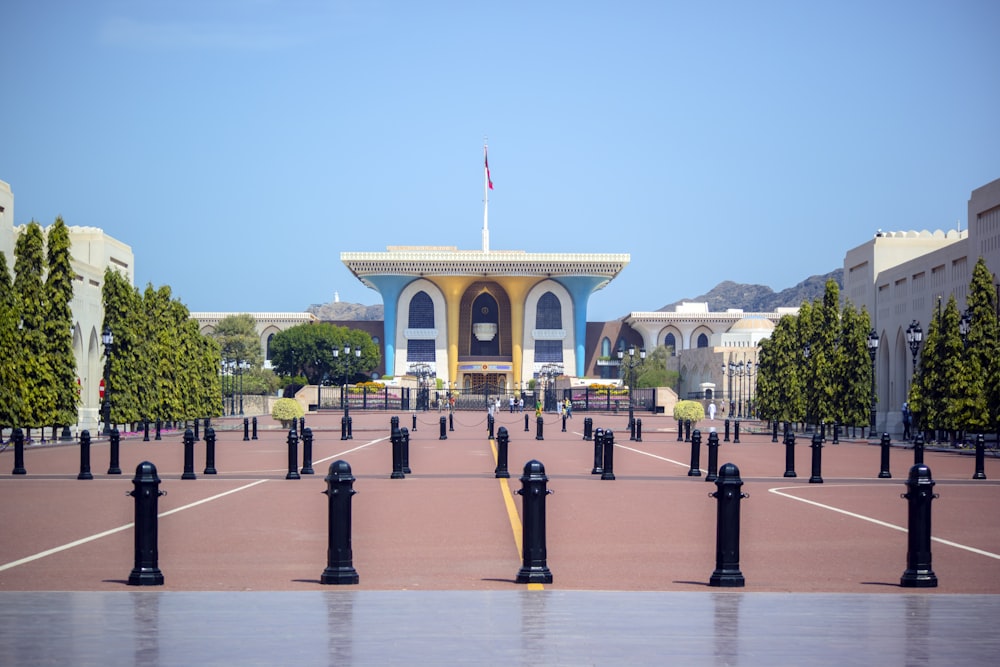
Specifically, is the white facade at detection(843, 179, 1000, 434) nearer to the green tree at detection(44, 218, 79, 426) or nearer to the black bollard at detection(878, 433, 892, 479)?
the black bollard at detection(878, 433, 892, 479)

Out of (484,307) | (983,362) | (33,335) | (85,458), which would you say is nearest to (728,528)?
(85,458)

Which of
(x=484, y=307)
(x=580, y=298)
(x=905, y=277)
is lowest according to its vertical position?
(x=905, y=277)

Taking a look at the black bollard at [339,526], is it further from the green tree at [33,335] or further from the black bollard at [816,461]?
the green tree at [33,335]

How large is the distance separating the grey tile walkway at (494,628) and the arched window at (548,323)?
116 meters

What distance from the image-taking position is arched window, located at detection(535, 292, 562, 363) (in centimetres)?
12450

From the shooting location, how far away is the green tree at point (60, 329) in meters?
39.5

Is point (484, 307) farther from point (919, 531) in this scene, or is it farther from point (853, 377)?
point (919, 531)

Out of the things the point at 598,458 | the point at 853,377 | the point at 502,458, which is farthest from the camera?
the point at 853,377

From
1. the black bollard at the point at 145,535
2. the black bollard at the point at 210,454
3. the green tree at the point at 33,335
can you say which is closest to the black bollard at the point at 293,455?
the black bollard at the point at 210,454

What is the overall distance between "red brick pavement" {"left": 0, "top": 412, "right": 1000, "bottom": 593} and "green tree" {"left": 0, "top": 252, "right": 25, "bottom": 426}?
12.9 metres

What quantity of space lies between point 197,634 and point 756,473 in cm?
1853

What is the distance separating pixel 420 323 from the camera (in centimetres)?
12450

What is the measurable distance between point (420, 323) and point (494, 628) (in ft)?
386

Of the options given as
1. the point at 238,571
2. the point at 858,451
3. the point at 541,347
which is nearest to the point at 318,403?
the point at 541,347
